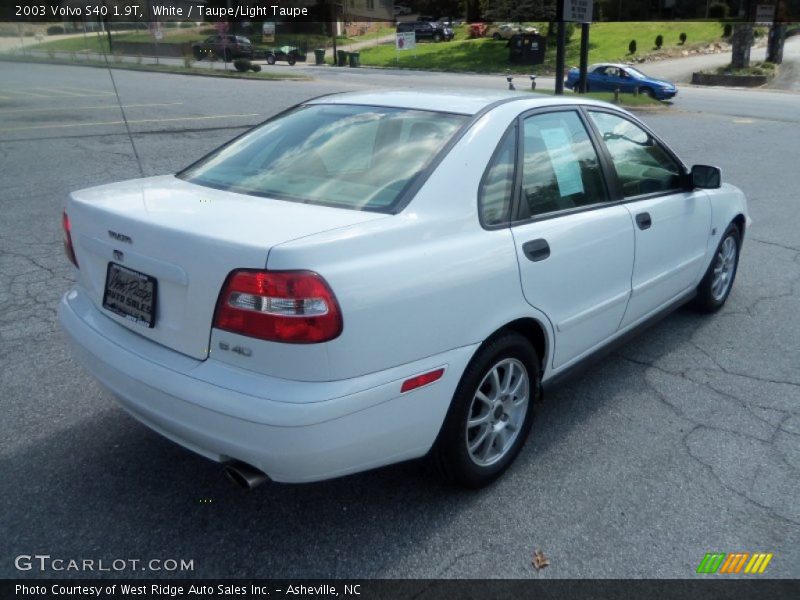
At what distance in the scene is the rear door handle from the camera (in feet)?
12.4

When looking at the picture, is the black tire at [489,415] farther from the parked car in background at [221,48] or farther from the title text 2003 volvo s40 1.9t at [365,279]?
the parked car in background at [221,48]

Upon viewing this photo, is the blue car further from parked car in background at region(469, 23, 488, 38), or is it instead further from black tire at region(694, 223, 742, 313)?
parked car in background at region(469, 23, 488, 38)

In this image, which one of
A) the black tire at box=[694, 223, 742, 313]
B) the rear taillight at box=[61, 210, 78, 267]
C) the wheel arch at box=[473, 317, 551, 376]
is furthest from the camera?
the black tire at box=[694, 223, 742, 313]

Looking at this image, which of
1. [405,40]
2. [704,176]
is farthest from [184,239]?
[405,40]

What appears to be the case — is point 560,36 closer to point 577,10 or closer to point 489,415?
point 577,10

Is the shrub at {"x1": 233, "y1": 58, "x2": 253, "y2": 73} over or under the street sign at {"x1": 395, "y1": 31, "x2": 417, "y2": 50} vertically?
under

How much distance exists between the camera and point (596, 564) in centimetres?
265

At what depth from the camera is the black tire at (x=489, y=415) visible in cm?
279

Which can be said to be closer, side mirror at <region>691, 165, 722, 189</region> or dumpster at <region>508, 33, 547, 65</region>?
side mirror at <region>691, 165, 722, 189</region>

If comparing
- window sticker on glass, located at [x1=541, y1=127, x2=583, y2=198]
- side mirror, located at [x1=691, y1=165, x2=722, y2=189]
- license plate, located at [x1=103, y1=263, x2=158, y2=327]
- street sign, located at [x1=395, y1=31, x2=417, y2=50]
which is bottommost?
license plate, located at [x1=103, y1=263, x2=158, y2=327]

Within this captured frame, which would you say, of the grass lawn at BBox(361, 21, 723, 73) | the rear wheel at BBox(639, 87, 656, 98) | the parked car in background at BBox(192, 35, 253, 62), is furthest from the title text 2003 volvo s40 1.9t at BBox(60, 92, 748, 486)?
the parked car in background at BBox(192, 35, 253, 62)

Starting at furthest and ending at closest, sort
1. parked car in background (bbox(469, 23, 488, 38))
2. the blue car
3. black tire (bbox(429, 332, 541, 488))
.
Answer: parked car in background (bbox(469, 23, 488, 38)) < the blue car < black tire (bbox(429, 332, 541, 488))

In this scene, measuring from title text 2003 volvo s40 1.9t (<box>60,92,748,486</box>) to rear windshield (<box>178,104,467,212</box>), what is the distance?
0.01m

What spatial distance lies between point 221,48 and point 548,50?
21.6m
